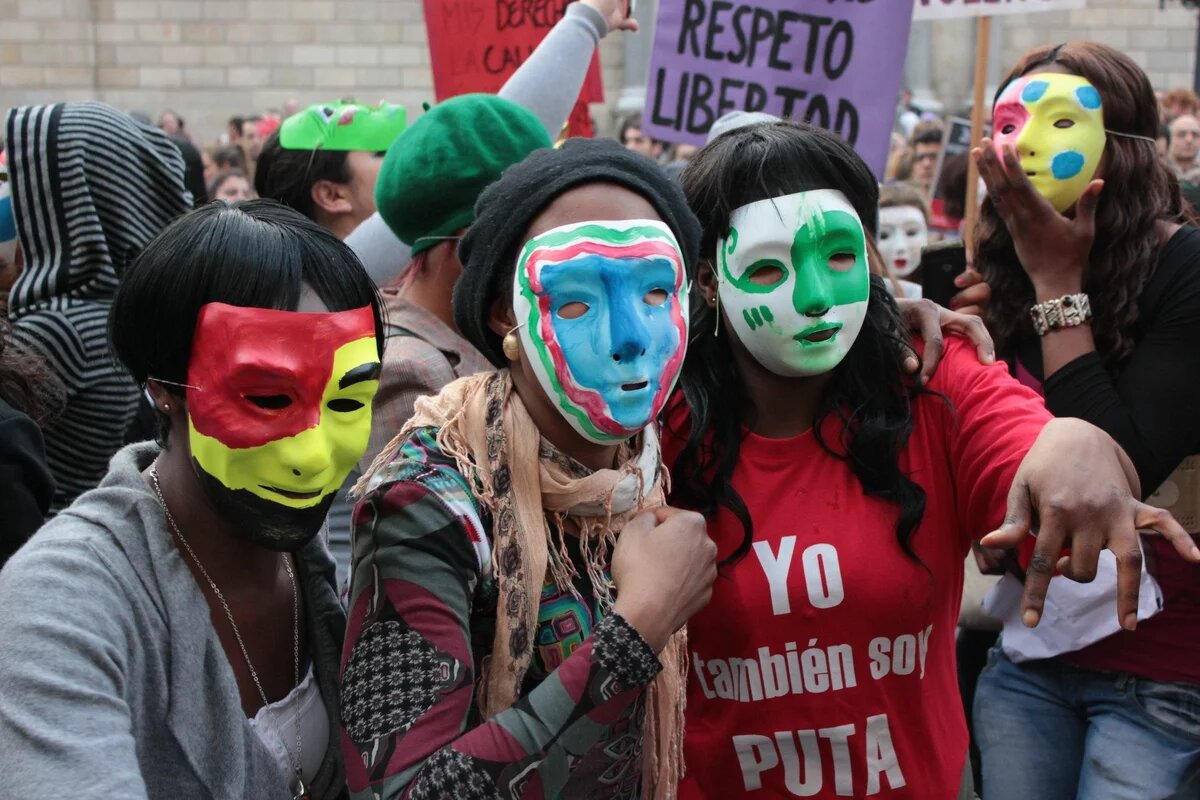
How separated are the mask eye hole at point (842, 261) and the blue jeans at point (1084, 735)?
45.5 inches

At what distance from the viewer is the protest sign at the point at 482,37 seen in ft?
16.9

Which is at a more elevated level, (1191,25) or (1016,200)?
(1191,25)

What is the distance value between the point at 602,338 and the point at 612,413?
11 centimetres

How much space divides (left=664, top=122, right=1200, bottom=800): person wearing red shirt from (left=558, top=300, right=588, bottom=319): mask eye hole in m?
0.47

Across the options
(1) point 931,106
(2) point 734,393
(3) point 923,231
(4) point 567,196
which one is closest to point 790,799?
(2) point 734,393

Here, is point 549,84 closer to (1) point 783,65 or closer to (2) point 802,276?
(1) point 783,65

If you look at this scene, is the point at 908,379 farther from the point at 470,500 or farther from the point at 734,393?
the point at 470,500

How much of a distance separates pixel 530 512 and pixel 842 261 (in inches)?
29.8

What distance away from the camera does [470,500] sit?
6.21 feet

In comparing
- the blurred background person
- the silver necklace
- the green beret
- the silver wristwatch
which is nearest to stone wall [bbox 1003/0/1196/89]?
the blurred background person

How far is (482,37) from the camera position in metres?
5.23

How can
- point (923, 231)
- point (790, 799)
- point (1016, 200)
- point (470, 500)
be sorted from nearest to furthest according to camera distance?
1. point (470, 500)
2. point (790, 799)
3. point (1016, 200)
4. point (923, 231)

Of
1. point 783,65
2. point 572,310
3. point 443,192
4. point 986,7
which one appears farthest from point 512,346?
point 986,7

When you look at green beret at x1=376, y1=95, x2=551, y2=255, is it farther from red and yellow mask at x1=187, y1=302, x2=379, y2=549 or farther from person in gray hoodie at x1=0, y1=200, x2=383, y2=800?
red and yellow mask at x1=187, y1=302, x2=379, y2=549
